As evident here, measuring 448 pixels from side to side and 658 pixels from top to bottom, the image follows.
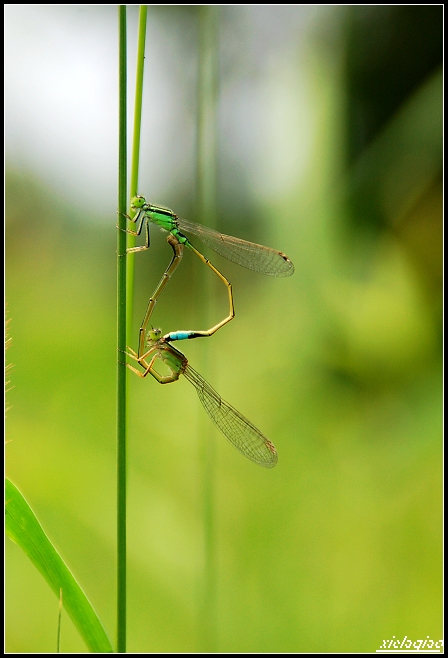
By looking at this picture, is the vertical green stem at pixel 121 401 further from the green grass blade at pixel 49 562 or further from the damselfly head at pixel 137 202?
the damselfly head at pixel 137 202

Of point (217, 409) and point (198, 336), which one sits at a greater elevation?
point (198, 336)

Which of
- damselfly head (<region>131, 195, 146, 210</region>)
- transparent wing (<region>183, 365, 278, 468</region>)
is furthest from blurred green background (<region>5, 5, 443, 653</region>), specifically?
damselfly head (<region>131, 195, 146, 210</region>)

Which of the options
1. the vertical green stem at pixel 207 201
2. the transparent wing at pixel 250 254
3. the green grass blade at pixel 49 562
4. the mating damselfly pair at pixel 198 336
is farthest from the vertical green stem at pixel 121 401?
the transparent wing at pixel 250 254

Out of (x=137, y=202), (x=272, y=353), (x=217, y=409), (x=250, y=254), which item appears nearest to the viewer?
(x=137, y=202)

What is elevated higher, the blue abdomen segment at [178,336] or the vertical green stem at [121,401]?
the blue abdomen segment at [178,336]

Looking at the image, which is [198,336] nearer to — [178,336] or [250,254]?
[178,336]

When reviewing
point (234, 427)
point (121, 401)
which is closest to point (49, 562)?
point (121, 401)

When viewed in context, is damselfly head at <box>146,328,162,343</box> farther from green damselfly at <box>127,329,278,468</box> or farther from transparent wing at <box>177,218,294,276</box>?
transparent wing at <box>177,218,294,276</box>
